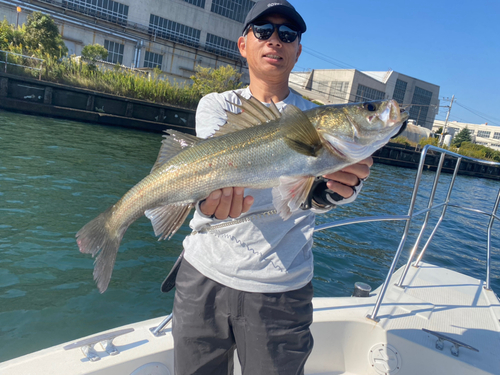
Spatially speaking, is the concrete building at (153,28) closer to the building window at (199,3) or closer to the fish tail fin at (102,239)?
the building window at (199,3)

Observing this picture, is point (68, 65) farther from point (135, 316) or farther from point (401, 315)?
point (401, 315)

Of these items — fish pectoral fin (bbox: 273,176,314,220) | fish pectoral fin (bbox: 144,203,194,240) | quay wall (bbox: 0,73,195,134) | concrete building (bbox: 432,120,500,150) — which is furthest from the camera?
concrete building (bbox: 432,120,500,150)

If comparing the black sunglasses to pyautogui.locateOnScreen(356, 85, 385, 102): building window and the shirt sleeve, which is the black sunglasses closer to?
the shirt sleeve

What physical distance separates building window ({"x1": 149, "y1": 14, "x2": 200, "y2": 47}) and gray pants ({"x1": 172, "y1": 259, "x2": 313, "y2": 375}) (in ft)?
147

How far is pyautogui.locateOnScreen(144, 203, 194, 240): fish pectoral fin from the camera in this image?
2244 millimetres

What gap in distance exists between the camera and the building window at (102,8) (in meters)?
37.6

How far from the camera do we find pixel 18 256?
5.48 meters

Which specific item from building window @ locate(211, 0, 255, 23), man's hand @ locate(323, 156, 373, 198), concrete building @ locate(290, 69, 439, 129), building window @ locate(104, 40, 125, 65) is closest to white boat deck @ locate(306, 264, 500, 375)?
man's hand @ locate(323, 156, 373, 198)

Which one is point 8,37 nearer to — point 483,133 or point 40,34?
point 40,34

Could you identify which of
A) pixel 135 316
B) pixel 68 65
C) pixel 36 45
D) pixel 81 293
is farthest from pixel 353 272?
pixel 36 45

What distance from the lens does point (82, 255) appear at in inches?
231

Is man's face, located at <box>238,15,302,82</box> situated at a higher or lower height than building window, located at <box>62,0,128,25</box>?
lower

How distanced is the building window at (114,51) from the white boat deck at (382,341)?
42276mm

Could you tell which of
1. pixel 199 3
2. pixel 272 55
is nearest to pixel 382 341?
pixel 272 55
